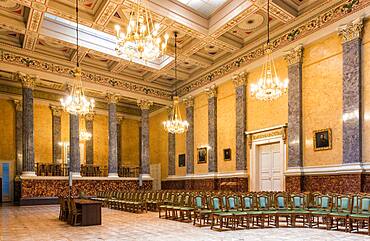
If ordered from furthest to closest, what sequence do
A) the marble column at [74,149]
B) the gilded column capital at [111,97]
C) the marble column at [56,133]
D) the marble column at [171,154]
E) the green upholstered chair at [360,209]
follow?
the marble column at [171,154] < the marble column at [56,133] < the gilded column capital at [111,97] < the marble column at [74,149] < the green upholstered chair at [360,209]

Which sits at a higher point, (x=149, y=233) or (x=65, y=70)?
(x=65, y=70)

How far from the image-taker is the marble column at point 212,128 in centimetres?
1623

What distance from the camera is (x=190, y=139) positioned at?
18.3m

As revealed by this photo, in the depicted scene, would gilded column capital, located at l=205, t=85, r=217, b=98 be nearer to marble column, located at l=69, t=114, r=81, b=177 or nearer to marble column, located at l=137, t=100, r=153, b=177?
marble column, located at l=137, t=100, r=153, b=177

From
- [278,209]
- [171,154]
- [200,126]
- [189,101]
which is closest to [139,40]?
[278,209]

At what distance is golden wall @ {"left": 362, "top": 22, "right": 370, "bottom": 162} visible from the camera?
9.79m

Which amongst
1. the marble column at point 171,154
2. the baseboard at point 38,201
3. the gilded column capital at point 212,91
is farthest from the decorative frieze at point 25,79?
the gilded column capital at point 212,91

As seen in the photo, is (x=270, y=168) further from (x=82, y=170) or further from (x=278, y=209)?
(x=82, y=170)

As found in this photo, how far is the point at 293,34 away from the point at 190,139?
8.30m

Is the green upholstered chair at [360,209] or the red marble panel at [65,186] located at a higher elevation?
the green upholstered chair at [360,209]

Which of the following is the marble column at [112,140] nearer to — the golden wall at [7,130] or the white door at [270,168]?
the golden wall at [7,130]

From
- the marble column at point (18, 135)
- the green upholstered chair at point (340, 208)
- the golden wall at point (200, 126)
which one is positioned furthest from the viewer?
the marble column at point (18, 135)

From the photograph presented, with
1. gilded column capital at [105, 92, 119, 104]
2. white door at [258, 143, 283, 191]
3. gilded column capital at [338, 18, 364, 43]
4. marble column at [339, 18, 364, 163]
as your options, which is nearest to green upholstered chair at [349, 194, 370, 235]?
marble column at [339, 18, 364, 163]

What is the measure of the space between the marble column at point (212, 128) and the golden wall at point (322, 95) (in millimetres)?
5383
